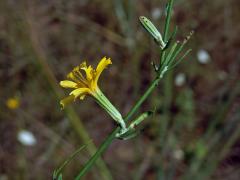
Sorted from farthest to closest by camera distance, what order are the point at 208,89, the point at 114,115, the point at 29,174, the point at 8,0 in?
the point at 8,0 < the point at 208,89 < the point at 29,174 < the point at 114,115

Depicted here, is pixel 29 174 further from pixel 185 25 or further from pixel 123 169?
pixel 185 25

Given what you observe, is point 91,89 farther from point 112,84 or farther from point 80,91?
point 112,84

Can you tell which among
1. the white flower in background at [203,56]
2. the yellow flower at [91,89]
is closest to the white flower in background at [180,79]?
the white flower in background at [203,56]

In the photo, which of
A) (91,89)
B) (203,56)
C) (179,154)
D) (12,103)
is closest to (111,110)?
(91,89)

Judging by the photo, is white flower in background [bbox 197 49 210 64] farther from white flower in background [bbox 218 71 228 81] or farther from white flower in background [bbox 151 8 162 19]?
white flower in background [bbox 151 8 162 19]

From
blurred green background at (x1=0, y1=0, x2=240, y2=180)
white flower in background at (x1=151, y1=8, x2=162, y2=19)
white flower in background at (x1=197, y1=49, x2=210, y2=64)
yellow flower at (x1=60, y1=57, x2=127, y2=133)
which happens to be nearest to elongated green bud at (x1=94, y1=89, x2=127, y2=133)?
yellow flower at (x1=60, y1=57, x2=127, y2=133)

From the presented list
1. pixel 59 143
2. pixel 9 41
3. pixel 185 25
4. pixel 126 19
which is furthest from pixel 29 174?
pixel 185 25

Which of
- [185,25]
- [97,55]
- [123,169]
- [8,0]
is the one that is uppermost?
[8,0]

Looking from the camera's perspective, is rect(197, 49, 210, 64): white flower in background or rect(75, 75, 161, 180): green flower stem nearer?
rect(75, 75, 161, 180): green flower stem
